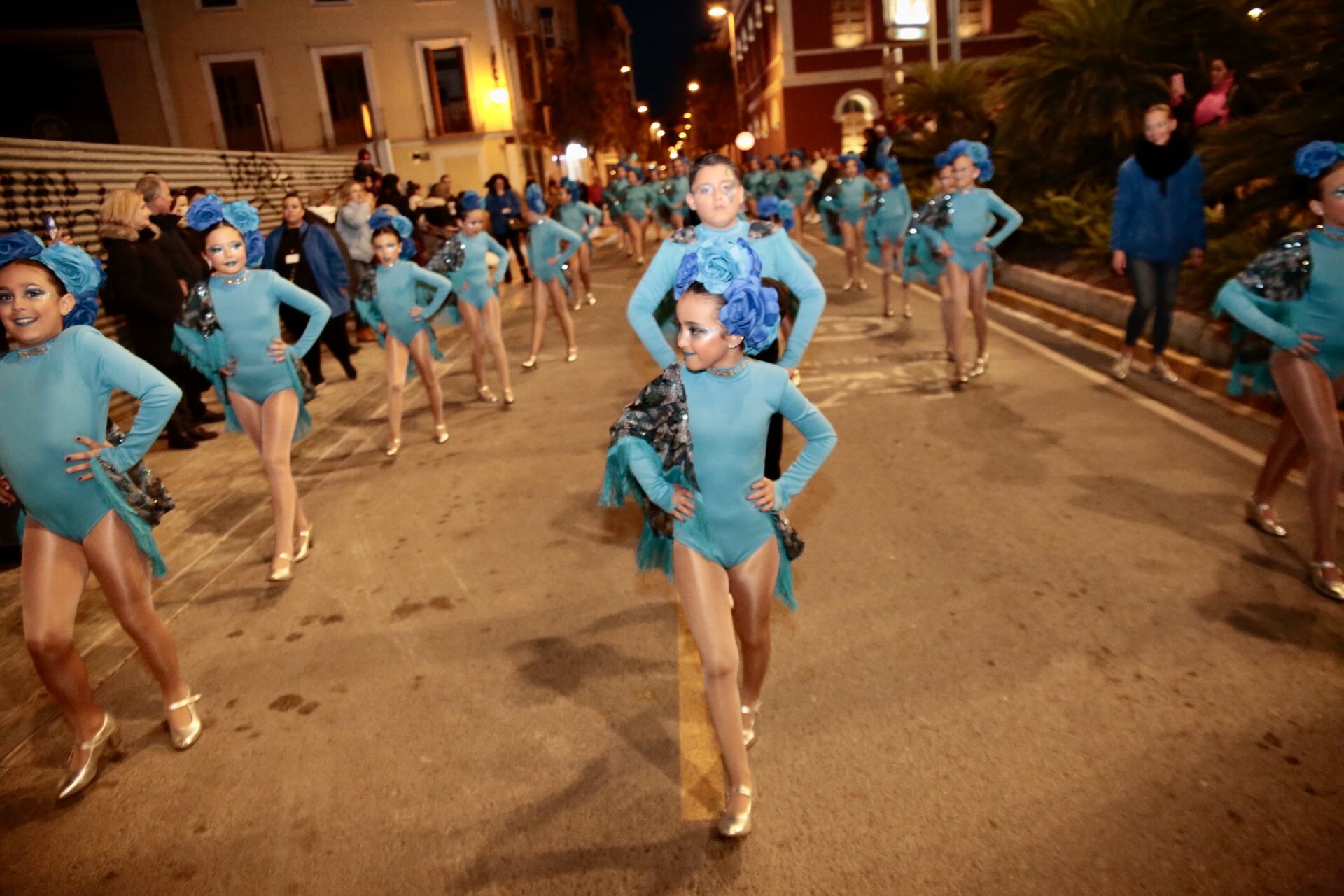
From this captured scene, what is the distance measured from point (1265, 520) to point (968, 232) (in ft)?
12.4

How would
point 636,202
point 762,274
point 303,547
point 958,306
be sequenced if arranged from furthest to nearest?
point 636,202 → point 958,306 → point 303,547 → point 762,274

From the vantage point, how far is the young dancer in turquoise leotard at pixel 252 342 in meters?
5.11

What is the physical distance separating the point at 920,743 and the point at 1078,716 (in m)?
0.65

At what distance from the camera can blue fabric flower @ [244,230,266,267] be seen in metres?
5.35

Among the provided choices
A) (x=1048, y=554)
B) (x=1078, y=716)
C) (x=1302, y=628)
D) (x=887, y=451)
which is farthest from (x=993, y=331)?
(x=1078, y=716)

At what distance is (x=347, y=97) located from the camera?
31.3 m

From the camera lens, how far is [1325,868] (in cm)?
267

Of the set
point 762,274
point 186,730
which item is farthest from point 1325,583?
point 186,730

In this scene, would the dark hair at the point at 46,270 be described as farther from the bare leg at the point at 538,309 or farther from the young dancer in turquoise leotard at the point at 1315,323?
the bare leg at the point at 538,309

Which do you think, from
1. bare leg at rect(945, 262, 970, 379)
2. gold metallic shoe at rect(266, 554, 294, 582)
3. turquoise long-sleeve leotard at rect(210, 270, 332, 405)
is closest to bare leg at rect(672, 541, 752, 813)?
turquoise long-sleeve leotard at rect(210, 270, 332, 405)

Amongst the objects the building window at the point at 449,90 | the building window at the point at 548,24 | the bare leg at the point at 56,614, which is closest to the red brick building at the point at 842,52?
the building window at the point at 548,24

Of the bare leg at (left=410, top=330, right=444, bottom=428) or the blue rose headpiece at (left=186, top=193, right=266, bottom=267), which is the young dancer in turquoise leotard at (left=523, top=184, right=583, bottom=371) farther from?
the blue rose headpiece at (left=186, top=193, right=266, bottom=267)

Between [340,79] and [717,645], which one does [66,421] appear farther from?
[340,79]

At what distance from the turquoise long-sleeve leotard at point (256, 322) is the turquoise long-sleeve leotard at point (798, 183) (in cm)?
1376
